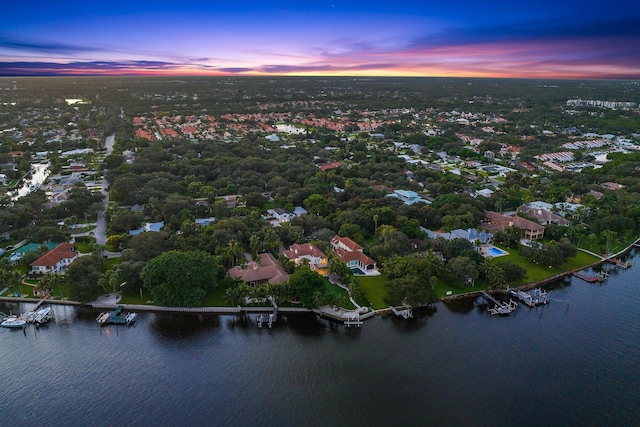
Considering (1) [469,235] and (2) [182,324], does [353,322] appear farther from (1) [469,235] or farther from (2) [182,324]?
(1) [469,235]

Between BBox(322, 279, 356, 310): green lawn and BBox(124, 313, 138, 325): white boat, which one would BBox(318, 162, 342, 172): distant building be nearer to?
BBox(322, 279, 356, 310): green lawn

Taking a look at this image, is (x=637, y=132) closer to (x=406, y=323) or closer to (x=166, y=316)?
(x=406, y=323)

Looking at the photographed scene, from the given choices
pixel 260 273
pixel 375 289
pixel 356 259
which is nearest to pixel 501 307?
pixel 375 289

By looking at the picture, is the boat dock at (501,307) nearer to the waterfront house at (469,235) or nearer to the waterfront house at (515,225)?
the waterfront house at (469,235)

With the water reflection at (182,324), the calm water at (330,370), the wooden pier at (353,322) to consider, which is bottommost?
the calm water at (330,370)

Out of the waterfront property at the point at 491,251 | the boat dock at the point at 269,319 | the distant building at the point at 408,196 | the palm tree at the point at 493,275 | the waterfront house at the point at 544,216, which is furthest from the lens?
the distant building at the point at 408,196

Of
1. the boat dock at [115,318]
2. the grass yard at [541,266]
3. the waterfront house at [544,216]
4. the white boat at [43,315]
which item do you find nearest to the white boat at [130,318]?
the boat dock at [115,318]

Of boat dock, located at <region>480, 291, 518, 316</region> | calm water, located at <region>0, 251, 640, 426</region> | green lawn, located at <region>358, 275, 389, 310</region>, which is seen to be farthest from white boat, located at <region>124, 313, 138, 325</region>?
boat dock, located at <region>480, 291, 518, 316</region>
